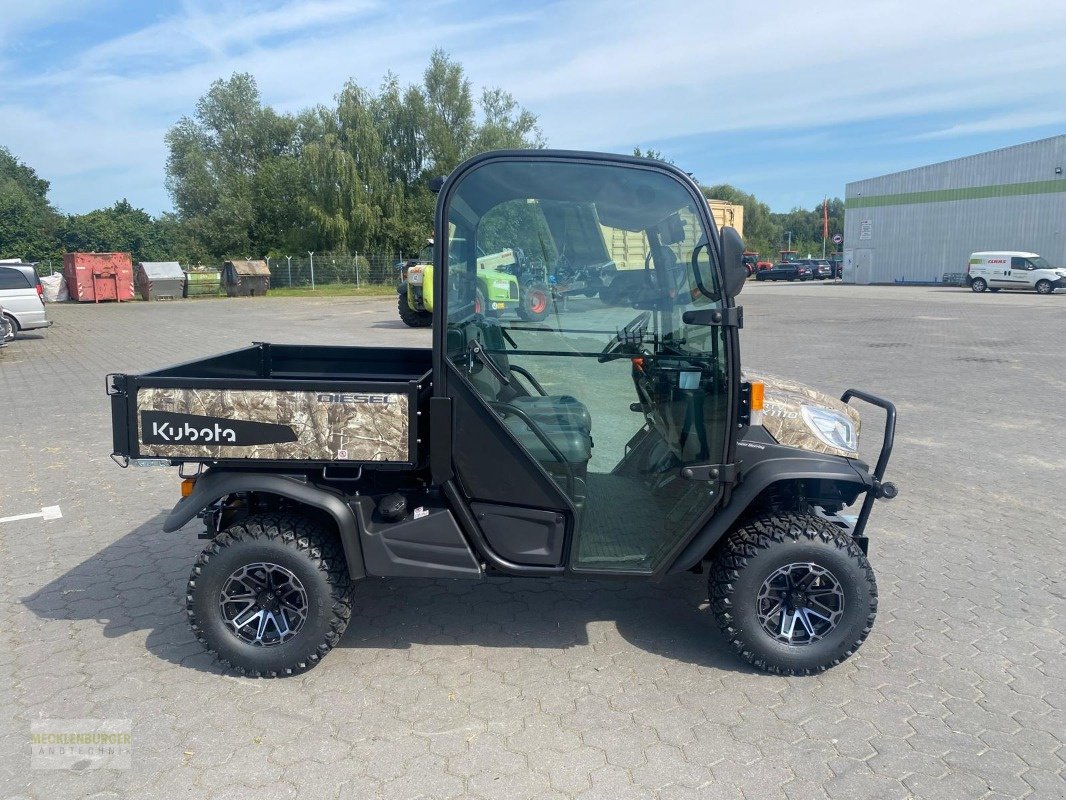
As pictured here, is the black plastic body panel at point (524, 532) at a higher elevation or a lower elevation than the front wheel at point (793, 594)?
higher

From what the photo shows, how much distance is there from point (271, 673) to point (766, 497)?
2.38 meters

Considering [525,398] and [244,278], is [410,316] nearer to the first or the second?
[525,398]

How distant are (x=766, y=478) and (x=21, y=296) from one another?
20.1 meters

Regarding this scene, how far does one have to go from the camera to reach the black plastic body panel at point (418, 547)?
3.56 m

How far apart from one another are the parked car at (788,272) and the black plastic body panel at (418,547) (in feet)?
178

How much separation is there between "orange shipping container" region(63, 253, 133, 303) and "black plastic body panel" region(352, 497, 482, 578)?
36.7 meters

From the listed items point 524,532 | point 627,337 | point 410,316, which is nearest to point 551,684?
point 524,532

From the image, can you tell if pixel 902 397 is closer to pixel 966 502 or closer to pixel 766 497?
pixel 966 502

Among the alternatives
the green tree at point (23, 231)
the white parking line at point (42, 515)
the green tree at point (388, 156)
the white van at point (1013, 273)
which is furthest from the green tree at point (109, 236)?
the white parking line at point (42, 515)

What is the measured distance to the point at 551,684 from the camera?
11.8ft

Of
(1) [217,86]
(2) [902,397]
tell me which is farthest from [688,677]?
(1) [217,86]

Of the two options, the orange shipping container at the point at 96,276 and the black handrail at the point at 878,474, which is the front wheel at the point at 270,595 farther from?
the orange shipping container at the point at 96,276

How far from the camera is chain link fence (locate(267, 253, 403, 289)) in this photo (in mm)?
42438

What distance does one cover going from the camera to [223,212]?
55.2 m
